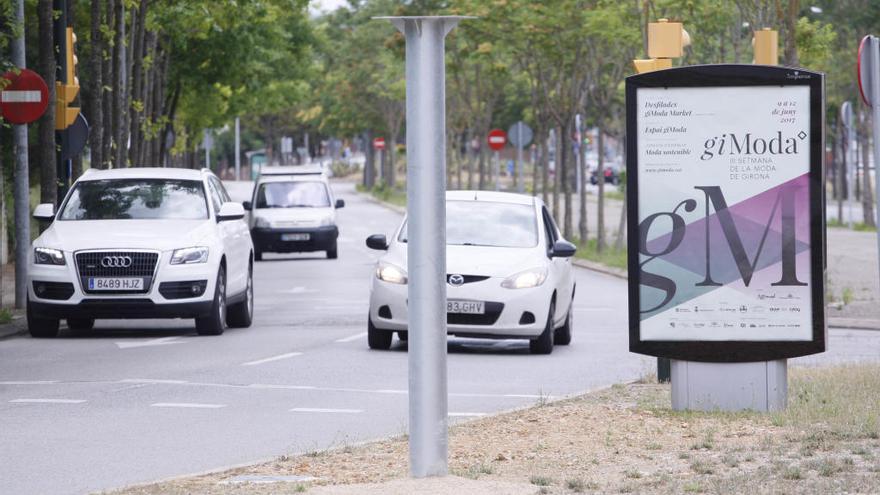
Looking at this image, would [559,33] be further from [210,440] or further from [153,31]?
[210,440]

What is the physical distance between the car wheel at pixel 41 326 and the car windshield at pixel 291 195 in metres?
19.9

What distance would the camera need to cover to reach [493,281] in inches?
698

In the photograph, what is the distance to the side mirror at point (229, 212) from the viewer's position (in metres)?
20.3

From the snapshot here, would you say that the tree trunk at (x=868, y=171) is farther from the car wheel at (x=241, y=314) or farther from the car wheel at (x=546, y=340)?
the car wheel at (x=546, y=340)

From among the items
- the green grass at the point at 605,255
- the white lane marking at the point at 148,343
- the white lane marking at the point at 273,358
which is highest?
the white lane marking at the point at 273,358

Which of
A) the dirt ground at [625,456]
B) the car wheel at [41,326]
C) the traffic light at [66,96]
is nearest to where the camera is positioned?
the dirt ground at [625,456]

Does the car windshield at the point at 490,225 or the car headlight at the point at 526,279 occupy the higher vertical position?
the car windshield at the point at 490,225

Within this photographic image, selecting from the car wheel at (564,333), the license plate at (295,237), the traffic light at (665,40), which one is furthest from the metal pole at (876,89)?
the license plate at (295,237)

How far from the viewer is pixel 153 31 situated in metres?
37.1

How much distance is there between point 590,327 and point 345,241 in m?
27.2

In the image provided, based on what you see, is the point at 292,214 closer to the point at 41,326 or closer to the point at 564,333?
the point at 41,326

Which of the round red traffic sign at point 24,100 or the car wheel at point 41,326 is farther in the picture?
the round red traffic sign at point 24,100

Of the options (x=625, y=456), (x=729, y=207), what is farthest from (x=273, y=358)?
(x=625, y=456)

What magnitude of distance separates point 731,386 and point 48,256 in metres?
9.33
